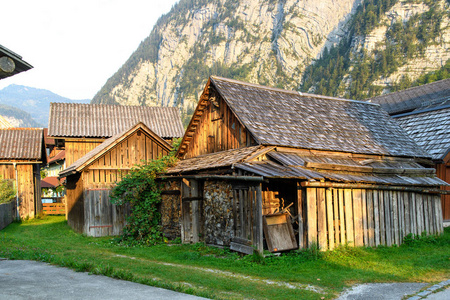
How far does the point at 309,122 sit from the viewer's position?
56.3ft

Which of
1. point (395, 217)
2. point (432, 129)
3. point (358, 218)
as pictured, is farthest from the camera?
point (432, 129)

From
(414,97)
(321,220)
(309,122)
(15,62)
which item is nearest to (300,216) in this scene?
(321,220)

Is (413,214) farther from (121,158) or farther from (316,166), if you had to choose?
(121,158)

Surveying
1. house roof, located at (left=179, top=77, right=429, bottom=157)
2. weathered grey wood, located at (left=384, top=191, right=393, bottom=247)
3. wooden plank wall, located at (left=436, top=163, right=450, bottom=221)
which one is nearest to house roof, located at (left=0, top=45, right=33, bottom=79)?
house roof, located at (left=179, top=77, right=429, bottom=157)

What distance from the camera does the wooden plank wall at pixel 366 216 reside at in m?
12.9

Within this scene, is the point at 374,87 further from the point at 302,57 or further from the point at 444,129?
the point at 444,129

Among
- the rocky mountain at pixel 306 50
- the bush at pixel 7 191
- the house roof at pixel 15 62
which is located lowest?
the bush at pixel 7 191

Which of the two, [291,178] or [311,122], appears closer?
[291,178]

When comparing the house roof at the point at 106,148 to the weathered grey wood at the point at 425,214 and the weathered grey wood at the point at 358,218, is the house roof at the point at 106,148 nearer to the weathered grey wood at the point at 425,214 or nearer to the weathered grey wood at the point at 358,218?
the weathered grey wood at the point at 358,218

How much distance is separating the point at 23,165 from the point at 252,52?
158 meters

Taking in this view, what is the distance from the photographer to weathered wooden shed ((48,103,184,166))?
28.4 m

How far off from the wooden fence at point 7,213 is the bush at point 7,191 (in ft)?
1.29

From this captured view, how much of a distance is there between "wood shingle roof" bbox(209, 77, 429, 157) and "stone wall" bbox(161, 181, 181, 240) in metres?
4.50

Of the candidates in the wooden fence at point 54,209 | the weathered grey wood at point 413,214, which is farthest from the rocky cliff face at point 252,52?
the weathered grey wood at point 413,214
